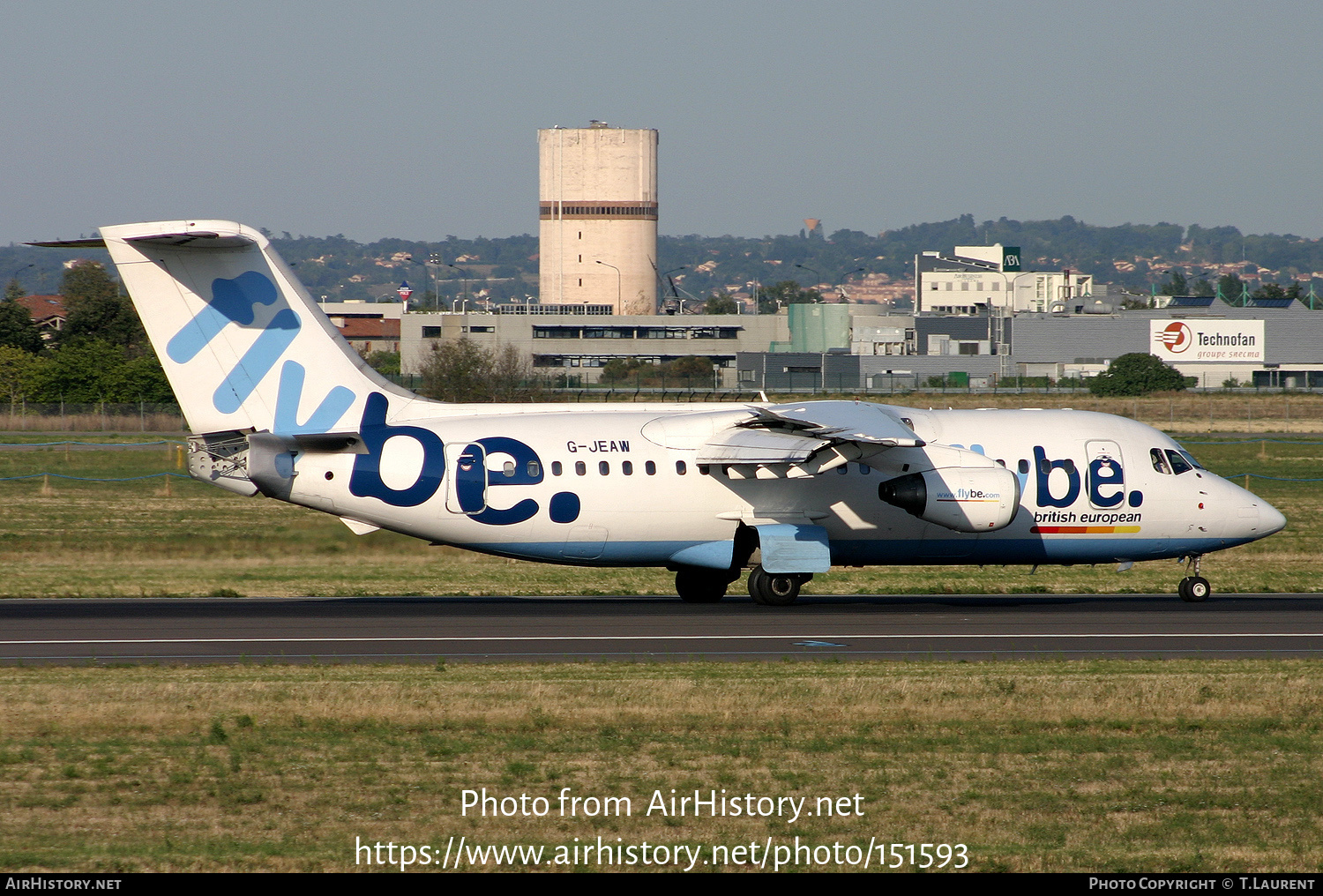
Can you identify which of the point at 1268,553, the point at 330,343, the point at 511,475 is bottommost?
the point at 1268,553

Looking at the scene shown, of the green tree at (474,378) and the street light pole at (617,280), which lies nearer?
the green tree at (474,378)

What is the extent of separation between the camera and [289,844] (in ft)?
35.7

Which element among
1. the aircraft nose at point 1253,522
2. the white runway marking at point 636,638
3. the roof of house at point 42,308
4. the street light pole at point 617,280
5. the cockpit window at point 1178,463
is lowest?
the white runway marking at point 636,638

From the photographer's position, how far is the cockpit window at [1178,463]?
27.6 metres

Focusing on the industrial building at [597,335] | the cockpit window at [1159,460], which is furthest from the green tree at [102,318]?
the cockpit window at [1159,460]

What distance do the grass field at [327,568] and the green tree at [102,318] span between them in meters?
56.2

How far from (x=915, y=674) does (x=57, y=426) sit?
203ft

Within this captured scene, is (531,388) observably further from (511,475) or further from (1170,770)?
(1170,770)

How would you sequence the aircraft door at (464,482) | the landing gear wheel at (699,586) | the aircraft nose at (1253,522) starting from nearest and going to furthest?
the aircraft door at (464,482) → the landing gear wheel at (699,586) → the aircraft nose at (1253,522)

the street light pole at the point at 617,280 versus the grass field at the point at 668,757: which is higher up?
the street light pole at the point at 617,280

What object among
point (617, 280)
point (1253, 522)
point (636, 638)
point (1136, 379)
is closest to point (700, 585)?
point (636, 638)

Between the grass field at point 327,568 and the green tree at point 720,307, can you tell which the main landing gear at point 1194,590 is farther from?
the green tree at point 720,307

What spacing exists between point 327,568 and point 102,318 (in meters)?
69.4
